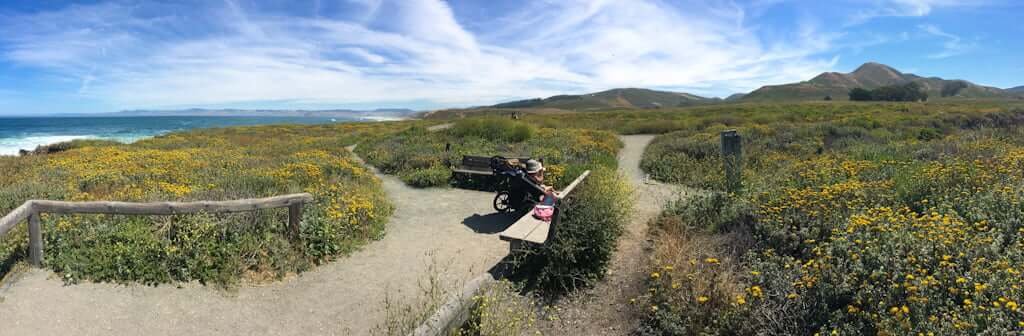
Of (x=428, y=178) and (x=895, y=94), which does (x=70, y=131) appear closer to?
(x=428, y=178)

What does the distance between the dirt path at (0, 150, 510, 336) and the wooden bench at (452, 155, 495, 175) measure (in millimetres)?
4638

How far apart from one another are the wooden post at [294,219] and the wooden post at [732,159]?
6694 mm

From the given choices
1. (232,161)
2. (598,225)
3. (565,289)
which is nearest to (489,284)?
(565,289)

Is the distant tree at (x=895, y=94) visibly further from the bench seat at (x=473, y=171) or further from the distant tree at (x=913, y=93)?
the bench seat at (x=473, y=171)

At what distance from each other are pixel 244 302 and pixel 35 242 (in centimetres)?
279

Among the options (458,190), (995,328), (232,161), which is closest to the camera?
(995,328)

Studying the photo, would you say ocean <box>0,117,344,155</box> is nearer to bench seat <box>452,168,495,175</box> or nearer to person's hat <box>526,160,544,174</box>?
bench seat <box>452,168,495,175</box>

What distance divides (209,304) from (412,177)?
6966 mm

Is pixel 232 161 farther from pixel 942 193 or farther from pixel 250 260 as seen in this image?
pixel 942 193

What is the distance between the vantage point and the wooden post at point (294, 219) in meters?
6.02

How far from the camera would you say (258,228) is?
20.1ft

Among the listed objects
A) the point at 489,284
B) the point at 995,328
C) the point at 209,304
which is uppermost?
the point at 995,328

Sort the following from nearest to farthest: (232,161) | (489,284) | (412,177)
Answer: (489,284), (412,177), (232,161)

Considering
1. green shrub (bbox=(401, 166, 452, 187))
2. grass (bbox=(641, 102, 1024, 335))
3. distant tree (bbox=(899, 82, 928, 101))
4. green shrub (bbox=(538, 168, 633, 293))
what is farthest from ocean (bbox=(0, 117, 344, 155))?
distant tree (bbox=(899, 82, 928, 101))
